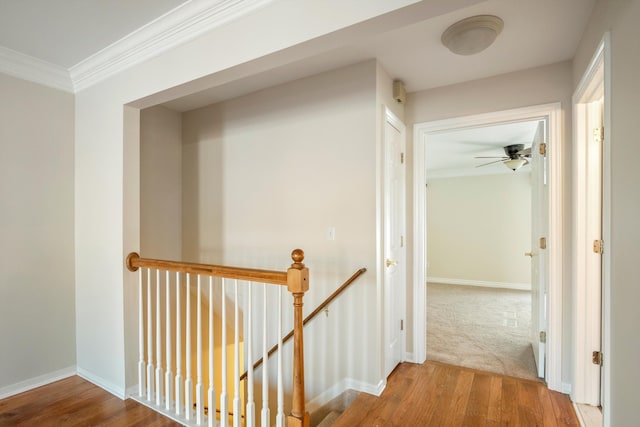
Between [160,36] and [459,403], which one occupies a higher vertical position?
[160,36]

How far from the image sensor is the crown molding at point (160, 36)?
1.69 metres

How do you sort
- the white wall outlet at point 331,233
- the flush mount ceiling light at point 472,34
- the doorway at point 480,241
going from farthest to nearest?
the doorway at point 480,241 → the white wall outlet at point 331,233 → the flush mount ceiling light at point 472,34

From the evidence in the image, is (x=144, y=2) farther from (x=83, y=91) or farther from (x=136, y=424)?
(x=136, y=424)

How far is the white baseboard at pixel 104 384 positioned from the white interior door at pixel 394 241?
1.93m

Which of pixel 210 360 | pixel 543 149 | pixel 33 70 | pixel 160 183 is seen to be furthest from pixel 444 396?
pixel 33 70

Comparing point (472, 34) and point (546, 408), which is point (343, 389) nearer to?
point (546, 408)

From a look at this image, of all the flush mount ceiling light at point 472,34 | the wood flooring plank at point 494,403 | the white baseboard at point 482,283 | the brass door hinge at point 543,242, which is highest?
the flush mount ceiling light at point 472,34

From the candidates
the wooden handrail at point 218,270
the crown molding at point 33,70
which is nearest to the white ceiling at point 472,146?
the wooden handrail at point 218,270

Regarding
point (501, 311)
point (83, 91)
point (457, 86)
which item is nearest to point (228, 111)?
point (83, 91)

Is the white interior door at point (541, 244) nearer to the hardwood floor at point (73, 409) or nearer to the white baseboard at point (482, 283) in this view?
the hardwood floor at point (73, 409)

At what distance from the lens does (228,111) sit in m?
3.14

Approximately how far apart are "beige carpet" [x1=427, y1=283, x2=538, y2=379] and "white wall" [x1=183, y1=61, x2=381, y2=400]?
3.61 ft

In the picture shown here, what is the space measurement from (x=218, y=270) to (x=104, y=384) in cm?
150

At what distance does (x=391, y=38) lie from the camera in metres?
2.03
